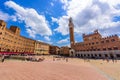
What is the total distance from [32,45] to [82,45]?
36245 mm

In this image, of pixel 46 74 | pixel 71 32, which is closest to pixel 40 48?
pixel 71 32

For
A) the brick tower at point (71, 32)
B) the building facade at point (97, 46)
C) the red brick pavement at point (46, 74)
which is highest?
the brick tower at point (71, 32)

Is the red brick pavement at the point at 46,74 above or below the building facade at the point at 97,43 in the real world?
below

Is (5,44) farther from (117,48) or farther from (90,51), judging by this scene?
(117,48)

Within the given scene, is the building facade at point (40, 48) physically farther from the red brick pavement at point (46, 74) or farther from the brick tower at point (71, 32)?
the red brick pavement at point (46, 74)

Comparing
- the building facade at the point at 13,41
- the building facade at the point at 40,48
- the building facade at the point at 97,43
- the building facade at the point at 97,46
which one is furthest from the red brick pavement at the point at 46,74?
the building facade at the point at 40,48

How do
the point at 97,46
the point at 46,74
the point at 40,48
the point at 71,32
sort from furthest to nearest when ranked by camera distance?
the point at 40,48 < the point at 71,32 < the point at 97,46 < the point at 46,74

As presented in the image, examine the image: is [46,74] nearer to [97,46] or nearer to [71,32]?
[97,46]

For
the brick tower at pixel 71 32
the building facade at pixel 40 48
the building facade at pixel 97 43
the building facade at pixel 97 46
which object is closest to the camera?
the building facade at pixel 97 46

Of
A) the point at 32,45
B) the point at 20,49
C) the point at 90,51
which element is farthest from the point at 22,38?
the point at 90,51

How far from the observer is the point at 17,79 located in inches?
387

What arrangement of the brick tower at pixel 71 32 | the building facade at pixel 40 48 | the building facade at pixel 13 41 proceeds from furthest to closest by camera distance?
the building facade at pixel 40 48
the brick tower at pixel 71 32
the building facade at pixel 13 41

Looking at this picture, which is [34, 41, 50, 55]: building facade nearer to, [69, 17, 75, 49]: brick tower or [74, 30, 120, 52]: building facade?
[69, 17, 75, 49]: brick tower

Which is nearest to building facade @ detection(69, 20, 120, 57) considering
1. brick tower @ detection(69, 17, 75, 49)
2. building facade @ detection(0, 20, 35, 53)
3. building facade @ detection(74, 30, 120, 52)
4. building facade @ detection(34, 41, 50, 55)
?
building facade @ detection(74, 30, 120, 52)
